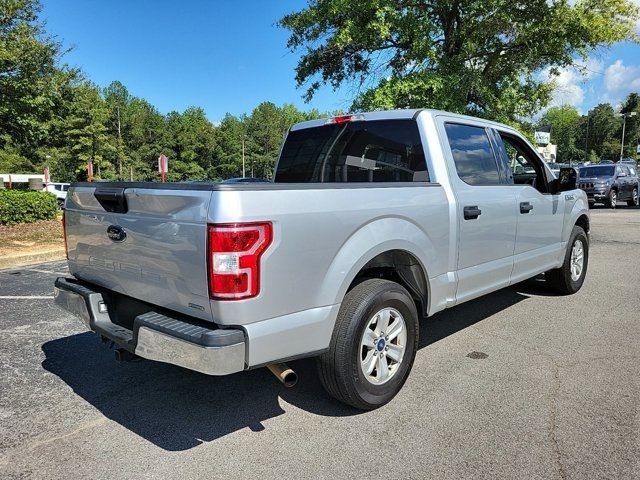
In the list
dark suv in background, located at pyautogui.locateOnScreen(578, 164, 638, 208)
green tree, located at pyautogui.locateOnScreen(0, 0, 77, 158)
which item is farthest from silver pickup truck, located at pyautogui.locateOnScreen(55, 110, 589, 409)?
dark suv in background, located at pyautogui.locateOnScreen(578, 164, 638, 208)

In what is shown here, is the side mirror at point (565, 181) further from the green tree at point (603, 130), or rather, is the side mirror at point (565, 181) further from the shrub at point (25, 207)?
the green tree at point (603, 130)

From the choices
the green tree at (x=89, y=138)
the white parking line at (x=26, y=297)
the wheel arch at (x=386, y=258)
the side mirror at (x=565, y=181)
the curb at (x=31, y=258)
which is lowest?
the white parking line at (x=26, y=297)

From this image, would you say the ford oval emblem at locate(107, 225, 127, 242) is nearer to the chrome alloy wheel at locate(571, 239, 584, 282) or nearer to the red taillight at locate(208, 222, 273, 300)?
the red taillight at locate(208, 222, 273, 300)

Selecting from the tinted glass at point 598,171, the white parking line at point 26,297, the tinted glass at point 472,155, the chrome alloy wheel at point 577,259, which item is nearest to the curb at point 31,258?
the white parking line at point 26,297

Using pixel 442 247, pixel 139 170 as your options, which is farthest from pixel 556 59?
pixel 139 170

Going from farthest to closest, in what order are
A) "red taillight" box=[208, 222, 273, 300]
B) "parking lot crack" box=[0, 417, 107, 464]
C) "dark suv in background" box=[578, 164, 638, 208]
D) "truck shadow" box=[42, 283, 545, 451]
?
"dark suv in background" box=[578, 164, 638, 208], "truck shadow" box=[42, 283, 545, 451], "parking lot crack" box=[0, 417, 107, 464], "red taillight" box=[208, 222, 273, 300]

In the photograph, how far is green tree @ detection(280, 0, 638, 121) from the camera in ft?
36.8

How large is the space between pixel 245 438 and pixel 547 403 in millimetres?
1975

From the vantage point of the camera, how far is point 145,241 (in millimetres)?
2816

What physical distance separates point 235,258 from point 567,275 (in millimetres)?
4919

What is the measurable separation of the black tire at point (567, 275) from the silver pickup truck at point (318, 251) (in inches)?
54.8

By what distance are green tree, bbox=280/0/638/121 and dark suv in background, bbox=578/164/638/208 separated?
8.60m

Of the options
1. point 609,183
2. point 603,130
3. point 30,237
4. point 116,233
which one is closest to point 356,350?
point 116,233

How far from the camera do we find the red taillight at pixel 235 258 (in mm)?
2408
